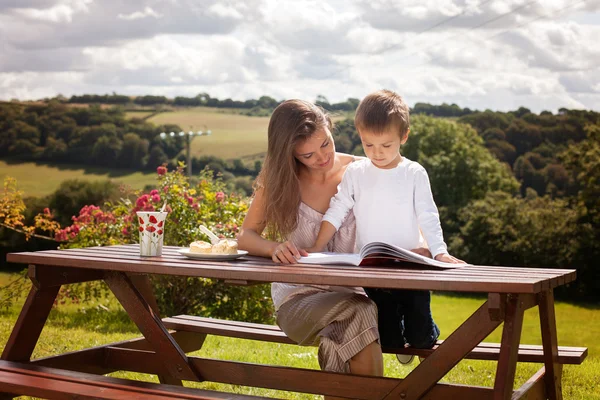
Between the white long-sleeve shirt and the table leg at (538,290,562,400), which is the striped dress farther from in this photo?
the table leg at (538,290,562,400)

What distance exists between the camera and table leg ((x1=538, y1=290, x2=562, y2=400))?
8.42 ft

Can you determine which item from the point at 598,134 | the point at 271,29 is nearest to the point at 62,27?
the point at 271,29

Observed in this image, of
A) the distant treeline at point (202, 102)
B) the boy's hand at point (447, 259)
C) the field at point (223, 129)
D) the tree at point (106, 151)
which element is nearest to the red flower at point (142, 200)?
the boy's hand at point (447, 259)

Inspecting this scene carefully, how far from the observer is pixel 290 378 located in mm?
2820

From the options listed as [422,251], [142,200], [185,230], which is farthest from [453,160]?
[422,251]

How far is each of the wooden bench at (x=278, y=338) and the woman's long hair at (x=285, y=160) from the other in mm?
506

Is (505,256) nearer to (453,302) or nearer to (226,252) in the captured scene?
(453,302)

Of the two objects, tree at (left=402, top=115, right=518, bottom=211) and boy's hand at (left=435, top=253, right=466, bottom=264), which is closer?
boy's hand at (left=435, top=253, right=466, bottom=264)

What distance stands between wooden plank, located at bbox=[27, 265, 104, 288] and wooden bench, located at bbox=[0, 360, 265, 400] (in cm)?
36

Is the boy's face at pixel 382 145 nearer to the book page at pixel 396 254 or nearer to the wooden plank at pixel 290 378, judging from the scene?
the book page at pixel 396 254

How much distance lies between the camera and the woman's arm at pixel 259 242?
2648mm

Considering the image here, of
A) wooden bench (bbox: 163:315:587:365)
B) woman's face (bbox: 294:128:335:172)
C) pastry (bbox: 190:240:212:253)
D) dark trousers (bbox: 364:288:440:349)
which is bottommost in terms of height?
wooden bench (bbox: 163:315:587:365)

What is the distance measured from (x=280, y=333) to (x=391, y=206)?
862 millimetres

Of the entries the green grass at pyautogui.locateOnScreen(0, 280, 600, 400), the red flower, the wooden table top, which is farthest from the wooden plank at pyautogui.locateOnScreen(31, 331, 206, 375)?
the red flower
